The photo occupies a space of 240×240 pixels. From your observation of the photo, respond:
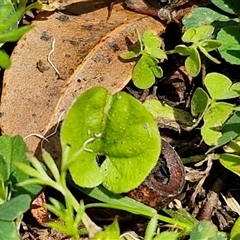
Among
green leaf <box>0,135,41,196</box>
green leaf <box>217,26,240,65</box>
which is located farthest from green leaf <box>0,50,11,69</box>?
green leaf <box>217,26,240,65</box>

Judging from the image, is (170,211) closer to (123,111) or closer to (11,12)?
(123,111)

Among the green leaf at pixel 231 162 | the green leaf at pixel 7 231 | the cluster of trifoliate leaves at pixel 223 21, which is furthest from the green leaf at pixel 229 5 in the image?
the green leaf at pixel 7 231

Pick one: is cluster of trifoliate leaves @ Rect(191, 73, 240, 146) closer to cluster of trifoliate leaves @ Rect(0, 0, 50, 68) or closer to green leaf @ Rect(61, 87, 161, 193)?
green leaf @ Rect(61, 87, 161, 193)

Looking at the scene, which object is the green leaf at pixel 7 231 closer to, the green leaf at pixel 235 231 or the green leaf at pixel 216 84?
the green leaf at pixel 235 231

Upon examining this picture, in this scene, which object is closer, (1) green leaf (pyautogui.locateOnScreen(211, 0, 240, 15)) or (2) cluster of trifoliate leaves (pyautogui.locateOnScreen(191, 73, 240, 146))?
(2) cluster of trifoliate leaves (pyautogui.locateOnScreen(191, 73, 240, 146))

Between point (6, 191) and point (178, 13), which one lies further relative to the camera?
point (178, 13)

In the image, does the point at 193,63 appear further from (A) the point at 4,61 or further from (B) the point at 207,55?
(A) the point at 4,61

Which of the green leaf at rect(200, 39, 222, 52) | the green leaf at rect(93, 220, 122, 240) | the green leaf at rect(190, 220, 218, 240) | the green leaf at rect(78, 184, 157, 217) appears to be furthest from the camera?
the green leaf at rect(200, 39, 222, 52)

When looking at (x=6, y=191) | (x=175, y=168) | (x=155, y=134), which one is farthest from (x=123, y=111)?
(x=6, y=191)
